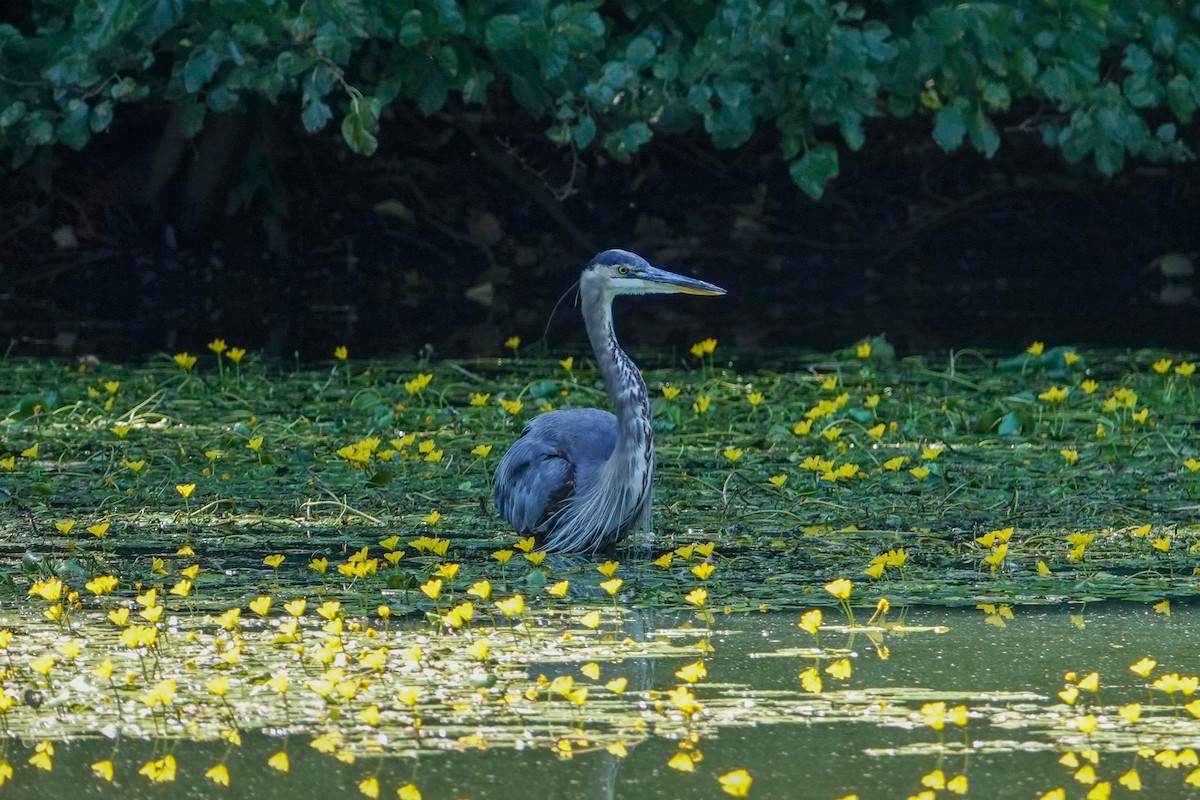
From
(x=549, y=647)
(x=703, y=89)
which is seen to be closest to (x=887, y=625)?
(x=549, y=647)

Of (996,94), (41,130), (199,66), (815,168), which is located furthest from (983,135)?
(41,130)

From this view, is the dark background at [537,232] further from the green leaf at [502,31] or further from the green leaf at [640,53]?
the green leaf at [502,31]

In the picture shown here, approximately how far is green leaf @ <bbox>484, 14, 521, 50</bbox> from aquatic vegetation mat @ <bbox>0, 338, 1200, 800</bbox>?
160cm

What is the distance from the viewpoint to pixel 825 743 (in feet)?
12.5

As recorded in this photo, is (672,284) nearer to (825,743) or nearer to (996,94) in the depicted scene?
(825,743)

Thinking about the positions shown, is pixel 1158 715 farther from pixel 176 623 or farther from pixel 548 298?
pixel 548 298

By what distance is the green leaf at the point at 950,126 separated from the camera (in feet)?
32.0

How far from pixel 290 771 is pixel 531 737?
45cm

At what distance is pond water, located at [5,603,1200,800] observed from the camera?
3576 millimetres

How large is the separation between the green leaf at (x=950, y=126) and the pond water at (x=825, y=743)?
5.48m

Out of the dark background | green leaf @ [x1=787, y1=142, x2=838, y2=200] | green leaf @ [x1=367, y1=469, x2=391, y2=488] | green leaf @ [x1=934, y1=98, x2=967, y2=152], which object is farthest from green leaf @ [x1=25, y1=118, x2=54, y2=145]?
green leaf @ [x1=934, y1=98, x2=967, y2=152]

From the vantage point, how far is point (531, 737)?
3.84 meters

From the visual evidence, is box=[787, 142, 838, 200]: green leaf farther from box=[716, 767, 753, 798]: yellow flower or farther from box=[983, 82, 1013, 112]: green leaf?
box=[716, 767, 753, 798]: yellow flower

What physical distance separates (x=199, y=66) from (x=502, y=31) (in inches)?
51.9
